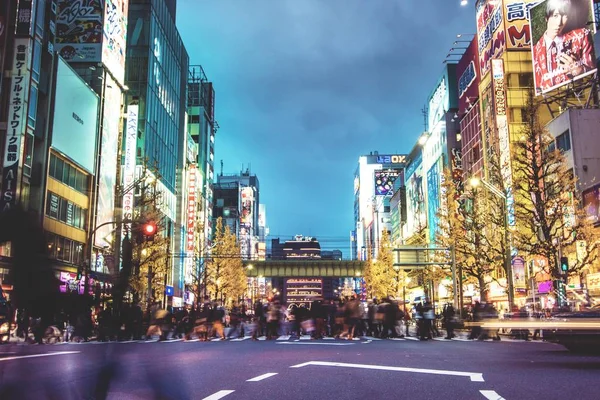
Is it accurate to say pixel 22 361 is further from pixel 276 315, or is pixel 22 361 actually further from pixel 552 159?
pixel 552 159

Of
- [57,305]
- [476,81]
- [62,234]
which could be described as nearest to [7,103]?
[62,234]

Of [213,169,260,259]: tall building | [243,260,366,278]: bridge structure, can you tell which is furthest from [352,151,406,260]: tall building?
[243,260,366,278]: bridge structure

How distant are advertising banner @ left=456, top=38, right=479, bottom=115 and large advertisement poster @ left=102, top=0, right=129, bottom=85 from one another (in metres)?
31.6

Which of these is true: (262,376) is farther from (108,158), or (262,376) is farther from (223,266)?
(223,266)

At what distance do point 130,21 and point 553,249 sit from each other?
43.7 m

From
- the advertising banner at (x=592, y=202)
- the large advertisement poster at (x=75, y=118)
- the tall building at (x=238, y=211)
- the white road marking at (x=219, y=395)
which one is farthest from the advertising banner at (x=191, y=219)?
the white road marking at (x=219, y=395)

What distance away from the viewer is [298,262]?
233ft

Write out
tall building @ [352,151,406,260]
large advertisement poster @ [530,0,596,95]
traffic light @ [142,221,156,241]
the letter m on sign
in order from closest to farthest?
traffic light @ [142,221,156,241] → large advertisement poster @ [530,0,596,95] → the letter m on sign → tall building @ [352,151,406,260]

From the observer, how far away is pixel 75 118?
39188mm

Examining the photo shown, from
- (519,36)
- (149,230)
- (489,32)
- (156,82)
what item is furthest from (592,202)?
(156,82)

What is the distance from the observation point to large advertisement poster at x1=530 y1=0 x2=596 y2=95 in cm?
3834

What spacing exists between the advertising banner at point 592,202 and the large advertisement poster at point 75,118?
96.1 feet

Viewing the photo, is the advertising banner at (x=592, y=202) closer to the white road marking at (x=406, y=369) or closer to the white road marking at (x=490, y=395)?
the white road marking at (x=406, y=369)

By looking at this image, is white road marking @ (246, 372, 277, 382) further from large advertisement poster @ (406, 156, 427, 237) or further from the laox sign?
the laox sign
